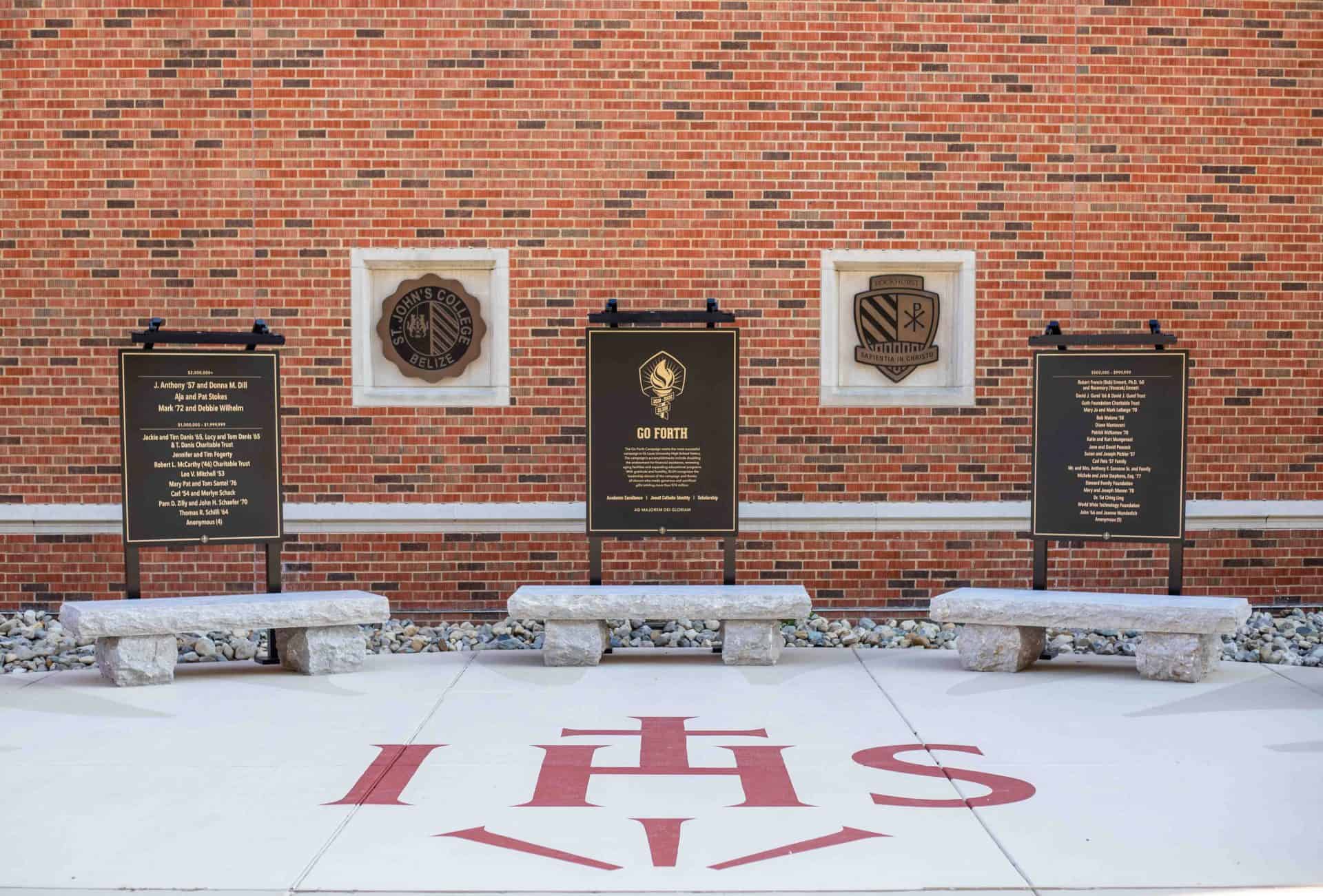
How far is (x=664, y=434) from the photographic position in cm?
768

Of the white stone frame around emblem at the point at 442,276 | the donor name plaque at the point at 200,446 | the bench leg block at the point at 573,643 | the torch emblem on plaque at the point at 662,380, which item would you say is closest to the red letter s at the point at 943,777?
the bench leg block at the point at 573,643

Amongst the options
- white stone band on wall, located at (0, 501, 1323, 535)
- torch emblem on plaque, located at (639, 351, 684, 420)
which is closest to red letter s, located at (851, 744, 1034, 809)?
torch emblem on plaque, located at (639, 351, 684, 420)

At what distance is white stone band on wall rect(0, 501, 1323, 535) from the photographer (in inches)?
340

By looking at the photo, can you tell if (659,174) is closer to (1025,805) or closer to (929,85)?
(929,85)

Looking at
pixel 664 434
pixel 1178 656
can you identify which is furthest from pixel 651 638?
pixel 1178 656

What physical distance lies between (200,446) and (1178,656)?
5.84 metres

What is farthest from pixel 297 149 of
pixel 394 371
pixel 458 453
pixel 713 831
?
pixel 713 831

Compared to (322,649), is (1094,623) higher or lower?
higher

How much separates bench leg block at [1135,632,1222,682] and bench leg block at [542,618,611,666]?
3185 millimetres

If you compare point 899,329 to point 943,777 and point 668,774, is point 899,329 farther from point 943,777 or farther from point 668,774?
point 668,774

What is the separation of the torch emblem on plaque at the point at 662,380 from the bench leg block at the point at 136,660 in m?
3.19

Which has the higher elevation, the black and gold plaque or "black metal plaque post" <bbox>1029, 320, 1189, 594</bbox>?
the black and gold plaque

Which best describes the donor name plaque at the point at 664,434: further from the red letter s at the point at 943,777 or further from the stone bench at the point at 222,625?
the red letter s at the point at 943,777

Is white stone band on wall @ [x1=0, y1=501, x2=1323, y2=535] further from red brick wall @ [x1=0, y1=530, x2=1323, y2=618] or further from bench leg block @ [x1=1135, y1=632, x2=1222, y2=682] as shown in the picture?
bench leg block @ [x1=1135, y1=632, x2=1222, y2=682]
